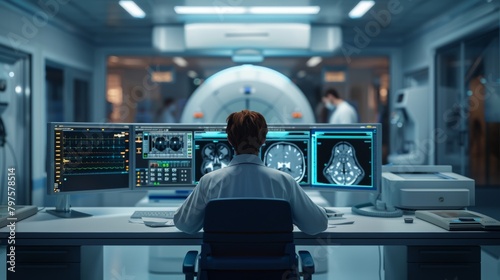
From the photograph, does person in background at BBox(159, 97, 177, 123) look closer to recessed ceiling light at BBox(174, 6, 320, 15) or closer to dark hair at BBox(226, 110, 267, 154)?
recessed ceiling light at BBox(174, 6, 320, 15)

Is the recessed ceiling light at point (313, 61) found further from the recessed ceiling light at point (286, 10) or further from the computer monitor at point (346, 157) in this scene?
the computer monitor at point (346, 157)

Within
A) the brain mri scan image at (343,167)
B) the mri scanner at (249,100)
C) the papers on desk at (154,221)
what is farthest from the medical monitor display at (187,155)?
the mri scanner at (249,100)

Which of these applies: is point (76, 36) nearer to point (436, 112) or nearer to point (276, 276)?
point (436, 112)

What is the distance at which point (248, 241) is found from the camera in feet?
4.95

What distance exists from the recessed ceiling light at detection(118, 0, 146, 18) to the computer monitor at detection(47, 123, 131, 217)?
8.93 feet

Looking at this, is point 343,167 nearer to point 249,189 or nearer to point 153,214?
point 249,189

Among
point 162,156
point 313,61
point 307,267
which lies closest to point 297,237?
point 307,267

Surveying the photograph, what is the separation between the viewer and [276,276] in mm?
1533

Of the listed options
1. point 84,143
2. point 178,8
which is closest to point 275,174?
point 84,143

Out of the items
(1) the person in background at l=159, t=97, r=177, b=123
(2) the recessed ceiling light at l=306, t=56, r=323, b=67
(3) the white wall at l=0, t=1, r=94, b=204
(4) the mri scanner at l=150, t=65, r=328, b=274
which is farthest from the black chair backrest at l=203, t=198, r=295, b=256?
(2) the recessed ceiling light at l=306, t=56, r=323, b=67

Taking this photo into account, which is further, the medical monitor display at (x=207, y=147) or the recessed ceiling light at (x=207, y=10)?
the recessed ceiling light at (x=207, y=10)

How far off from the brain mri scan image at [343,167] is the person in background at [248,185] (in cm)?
55

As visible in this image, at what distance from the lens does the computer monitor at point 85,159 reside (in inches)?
84.7

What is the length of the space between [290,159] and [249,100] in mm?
1706
